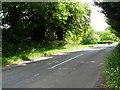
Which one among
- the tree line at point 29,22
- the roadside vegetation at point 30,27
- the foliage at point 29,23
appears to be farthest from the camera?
the tree line at point 29,22

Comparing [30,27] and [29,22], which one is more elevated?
[29,22]

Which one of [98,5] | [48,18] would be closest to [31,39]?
[48,18]

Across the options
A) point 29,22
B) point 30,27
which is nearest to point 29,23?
point 29,22

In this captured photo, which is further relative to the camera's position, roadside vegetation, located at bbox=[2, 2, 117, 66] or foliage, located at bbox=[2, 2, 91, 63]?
foliage, located at bbox=[2, 2, 91, 63]

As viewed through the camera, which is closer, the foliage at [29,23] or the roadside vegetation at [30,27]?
the roadside vegetation at [30,27]

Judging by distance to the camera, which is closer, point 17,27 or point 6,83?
point 6,83

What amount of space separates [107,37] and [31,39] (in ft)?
335

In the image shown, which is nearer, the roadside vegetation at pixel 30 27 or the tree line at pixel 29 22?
the roadside vegetation at pixel 30 27

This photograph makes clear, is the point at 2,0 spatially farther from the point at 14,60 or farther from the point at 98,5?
the point at 98,5

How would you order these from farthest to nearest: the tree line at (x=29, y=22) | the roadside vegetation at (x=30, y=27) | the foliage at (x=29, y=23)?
the tree line at (x=29, y=22) → the foliage at (x=29, y=23) → the roadside vegetation at (x=30, y=27)

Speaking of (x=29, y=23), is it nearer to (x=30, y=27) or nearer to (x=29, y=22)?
(x=29, y=22)

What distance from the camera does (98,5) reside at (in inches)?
823

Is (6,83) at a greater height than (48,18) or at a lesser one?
lesser

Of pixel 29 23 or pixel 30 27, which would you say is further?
pixel 30 27
